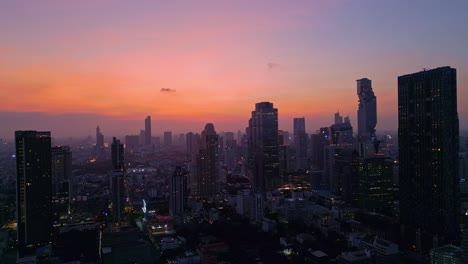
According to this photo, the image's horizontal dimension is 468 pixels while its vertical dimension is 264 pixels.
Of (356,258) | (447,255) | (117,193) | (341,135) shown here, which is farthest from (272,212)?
(341,135)

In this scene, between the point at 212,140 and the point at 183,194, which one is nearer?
the point at 183,194

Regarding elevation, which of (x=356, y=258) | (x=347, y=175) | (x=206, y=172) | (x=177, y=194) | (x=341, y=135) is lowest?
(x=356, y=258)

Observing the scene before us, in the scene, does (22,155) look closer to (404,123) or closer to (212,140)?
(212,140)

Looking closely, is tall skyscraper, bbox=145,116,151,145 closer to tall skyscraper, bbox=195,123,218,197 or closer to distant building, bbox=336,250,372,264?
tall skyscraper, bbox=195,123,218,197

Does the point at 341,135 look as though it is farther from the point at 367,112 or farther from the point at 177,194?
the point at 177,194

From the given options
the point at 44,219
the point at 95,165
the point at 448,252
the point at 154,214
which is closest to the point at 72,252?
the point at 44,219

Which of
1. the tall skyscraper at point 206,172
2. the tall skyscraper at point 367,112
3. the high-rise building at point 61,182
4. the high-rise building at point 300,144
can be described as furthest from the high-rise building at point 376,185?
the tall skyscraper at point 367,112

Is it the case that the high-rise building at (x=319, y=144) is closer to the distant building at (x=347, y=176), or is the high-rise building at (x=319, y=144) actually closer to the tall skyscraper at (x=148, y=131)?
the distant building at (x=347, y=176)

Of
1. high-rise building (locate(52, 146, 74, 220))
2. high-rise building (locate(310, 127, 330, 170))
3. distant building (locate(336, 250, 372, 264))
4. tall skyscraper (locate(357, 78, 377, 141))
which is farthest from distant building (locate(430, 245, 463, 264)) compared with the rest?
tall skyscraper (locate(357, 78, 377, 141))

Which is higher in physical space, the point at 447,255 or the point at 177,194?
the point at 177,194
